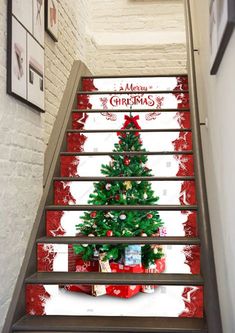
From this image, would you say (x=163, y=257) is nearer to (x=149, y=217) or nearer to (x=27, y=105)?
(x=149, y=217)

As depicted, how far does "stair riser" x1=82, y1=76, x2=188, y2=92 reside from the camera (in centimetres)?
418

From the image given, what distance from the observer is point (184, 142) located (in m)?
3.53

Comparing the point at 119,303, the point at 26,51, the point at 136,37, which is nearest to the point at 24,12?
the point at 26,51

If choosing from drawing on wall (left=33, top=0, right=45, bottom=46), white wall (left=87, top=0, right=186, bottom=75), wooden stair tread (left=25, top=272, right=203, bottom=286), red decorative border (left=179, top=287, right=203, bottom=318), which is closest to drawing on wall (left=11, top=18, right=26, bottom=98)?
drawing on wall (left=33, top=0, right=45, bottom=46)

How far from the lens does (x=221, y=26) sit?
171cm

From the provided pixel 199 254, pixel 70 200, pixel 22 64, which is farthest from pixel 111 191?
pixel 22 64

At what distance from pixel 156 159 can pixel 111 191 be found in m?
0.50

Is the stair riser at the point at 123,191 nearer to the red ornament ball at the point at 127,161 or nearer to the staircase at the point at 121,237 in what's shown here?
the staircase at the point at 121,237

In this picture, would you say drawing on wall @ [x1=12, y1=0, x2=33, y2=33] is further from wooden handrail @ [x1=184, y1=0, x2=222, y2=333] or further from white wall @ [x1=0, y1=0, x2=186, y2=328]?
wooden handrail @ [x1=184, y1=0, x2=222, y2=333]

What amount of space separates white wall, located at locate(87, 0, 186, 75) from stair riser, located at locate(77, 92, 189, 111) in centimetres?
150

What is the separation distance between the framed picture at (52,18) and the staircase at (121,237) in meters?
0.72

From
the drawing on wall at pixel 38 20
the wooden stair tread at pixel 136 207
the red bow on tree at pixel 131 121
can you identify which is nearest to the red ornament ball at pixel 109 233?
the wooden stair tread at pixel 136 207

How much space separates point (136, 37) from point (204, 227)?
147 inches

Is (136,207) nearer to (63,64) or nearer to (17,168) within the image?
(17,168)
